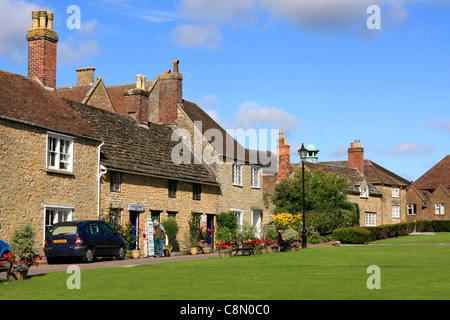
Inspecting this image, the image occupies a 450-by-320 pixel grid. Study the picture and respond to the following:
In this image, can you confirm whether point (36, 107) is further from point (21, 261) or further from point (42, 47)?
point (21, 261)

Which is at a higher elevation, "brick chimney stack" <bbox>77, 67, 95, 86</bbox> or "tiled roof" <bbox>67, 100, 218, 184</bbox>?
"brick chimney stack" <bbox>77, 67, 95, 86</bbox>

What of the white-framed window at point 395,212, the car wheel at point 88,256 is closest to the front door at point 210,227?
the car wheel at point 88,256

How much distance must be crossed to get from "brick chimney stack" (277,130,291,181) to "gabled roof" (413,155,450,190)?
3815cm

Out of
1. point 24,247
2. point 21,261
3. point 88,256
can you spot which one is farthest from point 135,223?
point 21,261

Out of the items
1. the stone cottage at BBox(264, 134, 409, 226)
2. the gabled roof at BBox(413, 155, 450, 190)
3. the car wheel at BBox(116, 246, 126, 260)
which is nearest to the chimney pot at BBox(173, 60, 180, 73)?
the stone cottage at BBox(264, 134, 409, 226)

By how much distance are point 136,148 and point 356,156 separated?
126 feet

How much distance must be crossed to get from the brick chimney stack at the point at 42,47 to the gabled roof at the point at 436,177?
67.3 m

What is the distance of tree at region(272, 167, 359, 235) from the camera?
1820 inches

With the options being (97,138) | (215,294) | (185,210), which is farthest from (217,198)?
(215,294)

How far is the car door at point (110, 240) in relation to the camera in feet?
86.1

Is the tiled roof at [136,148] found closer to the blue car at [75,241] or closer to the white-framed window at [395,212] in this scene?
the blue car at [75,241]

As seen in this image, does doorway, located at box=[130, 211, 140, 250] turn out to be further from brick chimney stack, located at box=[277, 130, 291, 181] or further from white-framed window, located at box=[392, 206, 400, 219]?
white-framed window, located at box=[392, 206, 400, 219]
